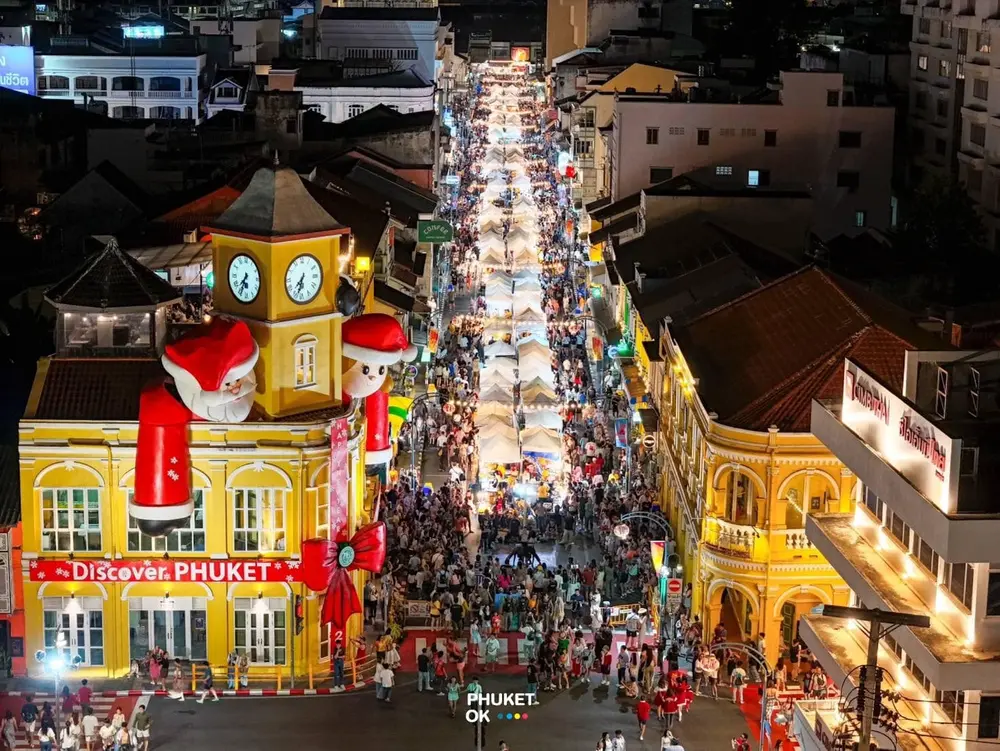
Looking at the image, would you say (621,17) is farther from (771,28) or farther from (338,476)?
(338,476)

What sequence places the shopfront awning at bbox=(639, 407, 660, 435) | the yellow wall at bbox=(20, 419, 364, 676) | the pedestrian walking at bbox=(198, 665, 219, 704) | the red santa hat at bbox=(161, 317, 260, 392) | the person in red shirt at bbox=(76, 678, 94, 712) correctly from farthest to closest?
the shopfront awning at bbox=(639, 407, 660, 435) < the yellow wall at bbox=(20, 419, 364, 676) < the pedestrian walking at bbox=(198, 665, 219, 704) < the red santa hat at bbox=(161, 317, 260, 392) < the person in red shirt at bbox=(76, 678, 94, 712)

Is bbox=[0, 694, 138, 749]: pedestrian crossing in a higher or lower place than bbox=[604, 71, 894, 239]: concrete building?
lower

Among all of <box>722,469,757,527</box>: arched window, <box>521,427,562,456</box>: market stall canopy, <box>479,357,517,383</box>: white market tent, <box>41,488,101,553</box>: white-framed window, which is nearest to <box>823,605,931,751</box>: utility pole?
<box>722,469,757,527</box>: arched window

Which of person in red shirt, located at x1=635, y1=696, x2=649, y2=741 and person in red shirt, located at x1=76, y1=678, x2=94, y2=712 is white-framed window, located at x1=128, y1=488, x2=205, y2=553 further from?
person in red shirt, located at x1=635, y1=696, x2=649, y2=741

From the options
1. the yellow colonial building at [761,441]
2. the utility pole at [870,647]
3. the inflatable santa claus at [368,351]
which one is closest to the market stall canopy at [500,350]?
the yellow colonial building at [761,441]

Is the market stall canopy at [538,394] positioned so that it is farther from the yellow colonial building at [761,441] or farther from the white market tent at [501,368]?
the yellow colonial building at [761,441]

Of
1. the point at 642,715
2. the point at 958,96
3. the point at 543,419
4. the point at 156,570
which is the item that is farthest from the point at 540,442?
the point at 958,96
